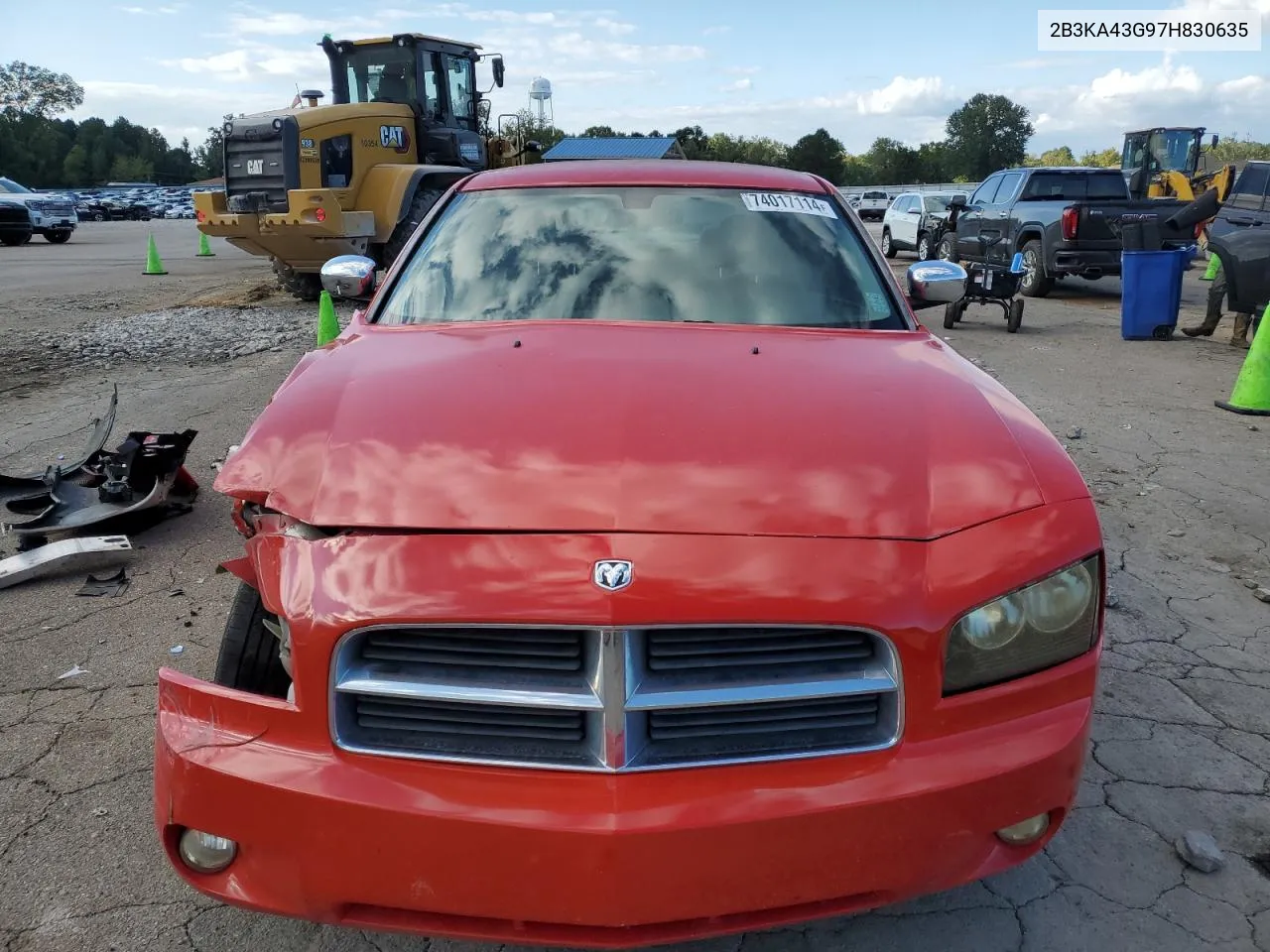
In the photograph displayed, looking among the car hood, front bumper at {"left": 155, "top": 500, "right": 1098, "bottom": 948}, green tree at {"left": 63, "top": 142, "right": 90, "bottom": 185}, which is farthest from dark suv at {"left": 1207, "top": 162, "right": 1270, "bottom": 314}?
green tree at {"left": 63, "top": 142, "right": 90, "bottom": 185}

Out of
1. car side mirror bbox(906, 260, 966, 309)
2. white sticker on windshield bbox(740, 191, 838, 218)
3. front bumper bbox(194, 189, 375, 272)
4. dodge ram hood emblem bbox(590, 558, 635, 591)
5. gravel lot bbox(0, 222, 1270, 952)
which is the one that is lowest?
gravel lot bbox(0, 222, 1270, 952)

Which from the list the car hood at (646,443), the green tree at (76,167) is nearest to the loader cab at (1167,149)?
the car hood at (646,443)

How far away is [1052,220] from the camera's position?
516 inches

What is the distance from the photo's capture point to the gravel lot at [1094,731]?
2.11 meters

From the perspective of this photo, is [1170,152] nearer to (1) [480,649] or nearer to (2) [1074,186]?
(2) [1074,186]

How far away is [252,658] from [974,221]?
1494cm

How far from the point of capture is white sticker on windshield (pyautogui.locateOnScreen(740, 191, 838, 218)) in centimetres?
327

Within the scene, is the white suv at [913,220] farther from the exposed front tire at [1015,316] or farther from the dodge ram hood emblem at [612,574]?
the dodge ram hood emblem at [612,574]

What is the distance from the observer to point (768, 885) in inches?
63.3

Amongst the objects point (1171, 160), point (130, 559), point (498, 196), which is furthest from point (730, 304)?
point (1171, 160)

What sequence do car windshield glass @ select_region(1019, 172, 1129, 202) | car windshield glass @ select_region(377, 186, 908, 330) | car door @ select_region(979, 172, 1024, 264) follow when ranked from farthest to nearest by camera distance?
car door @ select_region(979, 172, 1024, 264) → car windshield glass @ select_region(1019, 172, 1129, 202) → car windshield glass @ select_region(377, 186, 908, 330)

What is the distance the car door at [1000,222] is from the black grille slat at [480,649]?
13412mm

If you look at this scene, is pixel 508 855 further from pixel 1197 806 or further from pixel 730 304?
pixel 1197 806

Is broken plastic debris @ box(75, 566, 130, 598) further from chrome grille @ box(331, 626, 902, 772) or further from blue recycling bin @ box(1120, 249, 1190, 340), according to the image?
blue recycling bin @ box(1120, 249, 1190, 340)
